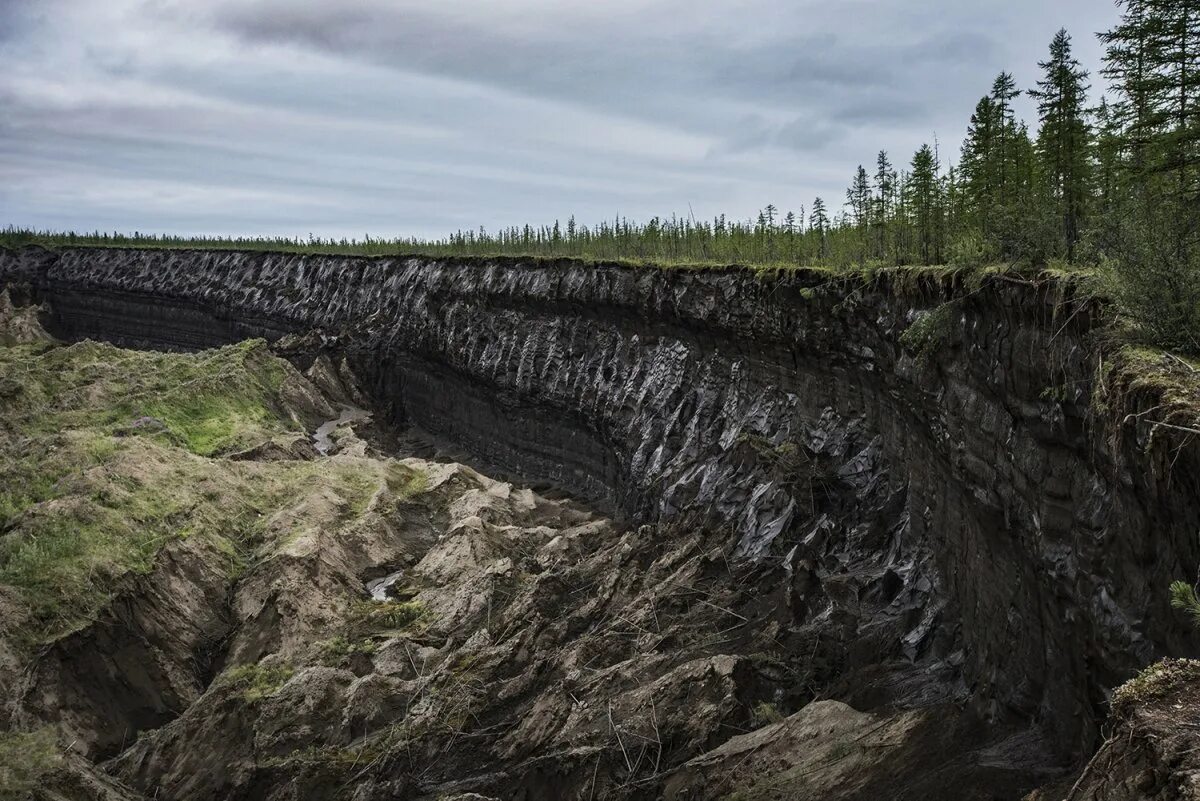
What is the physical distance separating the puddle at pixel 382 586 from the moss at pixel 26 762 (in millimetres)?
11608

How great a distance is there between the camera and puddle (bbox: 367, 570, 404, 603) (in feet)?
105

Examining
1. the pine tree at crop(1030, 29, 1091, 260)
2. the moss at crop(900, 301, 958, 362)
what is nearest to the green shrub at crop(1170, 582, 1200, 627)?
the moss at crop(900, 301, 958, 362)

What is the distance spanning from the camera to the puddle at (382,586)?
3209 centimetres

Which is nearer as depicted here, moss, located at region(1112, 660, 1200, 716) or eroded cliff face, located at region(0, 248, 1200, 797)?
moss, located at region(1112, 660, 1200, 716)

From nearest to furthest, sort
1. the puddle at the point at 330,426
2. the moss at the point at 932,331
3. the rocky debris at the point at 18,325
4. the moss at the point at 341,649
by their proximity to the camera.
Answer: the moss at the point at 932,331 → the moss at the point at 341,649 → the puddle at the point at 330,426 → the rocky debris at the point at 18,325

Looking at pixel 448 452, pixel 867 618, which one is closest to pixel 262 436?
pixel 448 452

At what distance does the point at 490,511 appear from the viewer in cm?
3791

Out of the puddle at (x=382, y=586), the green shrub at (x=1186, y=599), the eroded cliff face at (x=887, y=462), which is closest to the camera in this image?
the green shrub at (x=1186, y=599)

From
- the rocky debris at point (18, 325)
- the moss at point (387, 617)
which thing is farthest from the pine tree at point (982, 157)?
the rocky debris at point (18, 325)

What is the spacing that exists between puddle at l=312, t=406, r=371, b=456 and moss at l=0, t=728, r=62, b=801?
28.5 meters

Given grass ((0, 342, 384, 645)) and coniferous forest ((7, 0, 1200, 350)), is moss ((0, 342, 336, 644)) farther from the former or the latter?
coniferous forest ((7, 0, 1200, 350))

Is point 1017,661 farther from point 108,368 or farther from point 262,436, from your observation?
point 108,368

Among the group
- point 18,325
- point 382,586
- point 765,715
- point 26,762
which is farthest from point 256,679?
point 18,325

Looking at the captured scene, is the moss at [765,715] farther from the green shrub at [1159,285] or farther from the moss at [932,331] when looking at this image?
the green shrub at [1159,285]
